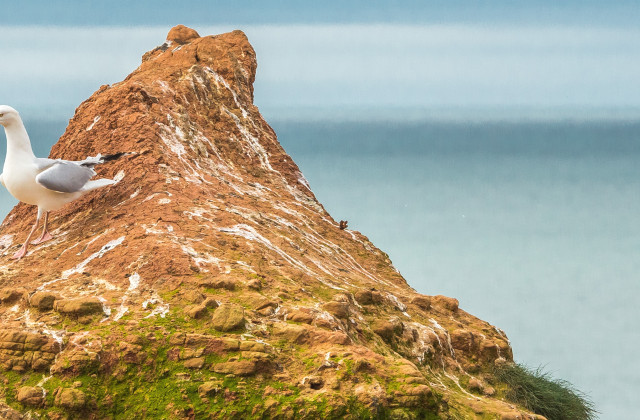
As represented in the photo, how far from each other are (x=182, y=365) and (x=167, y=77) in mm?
10874

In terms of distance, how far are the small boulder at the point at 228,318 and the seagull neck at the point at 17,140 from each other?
19.8ft

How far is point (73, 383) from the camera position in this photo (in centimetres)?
1062

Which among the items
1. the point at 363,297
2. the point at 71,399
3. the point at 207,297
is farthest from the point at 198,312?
the point at 363,297

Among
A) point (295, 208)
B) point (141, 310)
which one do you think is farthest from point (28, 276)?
point (295, 208)

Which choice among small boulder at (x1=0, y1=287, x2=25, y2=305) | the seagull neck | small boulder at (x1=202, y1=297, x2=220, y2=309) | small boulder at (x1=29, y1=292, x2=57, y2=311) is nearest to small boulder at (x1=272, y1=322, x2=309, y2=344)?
small boulder at (x1=202, y1=297, x2=220, y2=309)

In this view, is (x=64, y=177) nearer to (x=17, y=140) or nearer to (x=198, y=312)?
(x=17, y=140)

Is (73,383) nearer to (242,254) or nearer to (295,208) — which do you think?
(242,254)

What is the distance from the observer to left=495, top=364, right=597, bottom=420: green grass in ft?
47.9

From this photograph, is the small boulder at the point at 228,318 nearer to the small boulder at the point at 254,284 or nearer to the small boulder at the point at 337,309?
the small boulder at the point at 254,284

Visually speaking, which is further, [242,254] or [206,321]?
[242,254]

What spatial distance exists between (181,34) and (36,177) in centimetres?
882

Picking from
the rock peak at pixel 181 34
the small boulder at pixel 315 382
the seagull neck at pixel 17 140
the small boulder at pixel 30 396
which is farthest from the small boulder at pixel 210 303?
the rock peak at pixel 181 34

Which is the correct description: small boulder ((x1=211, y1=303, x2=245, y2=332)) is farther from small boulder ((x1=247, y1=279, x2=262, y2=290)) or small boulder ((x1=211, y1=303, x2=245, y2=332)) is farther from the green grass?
the green grass

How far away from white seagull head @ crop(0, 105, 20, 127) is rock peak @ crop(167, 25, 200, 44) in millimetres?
7830
